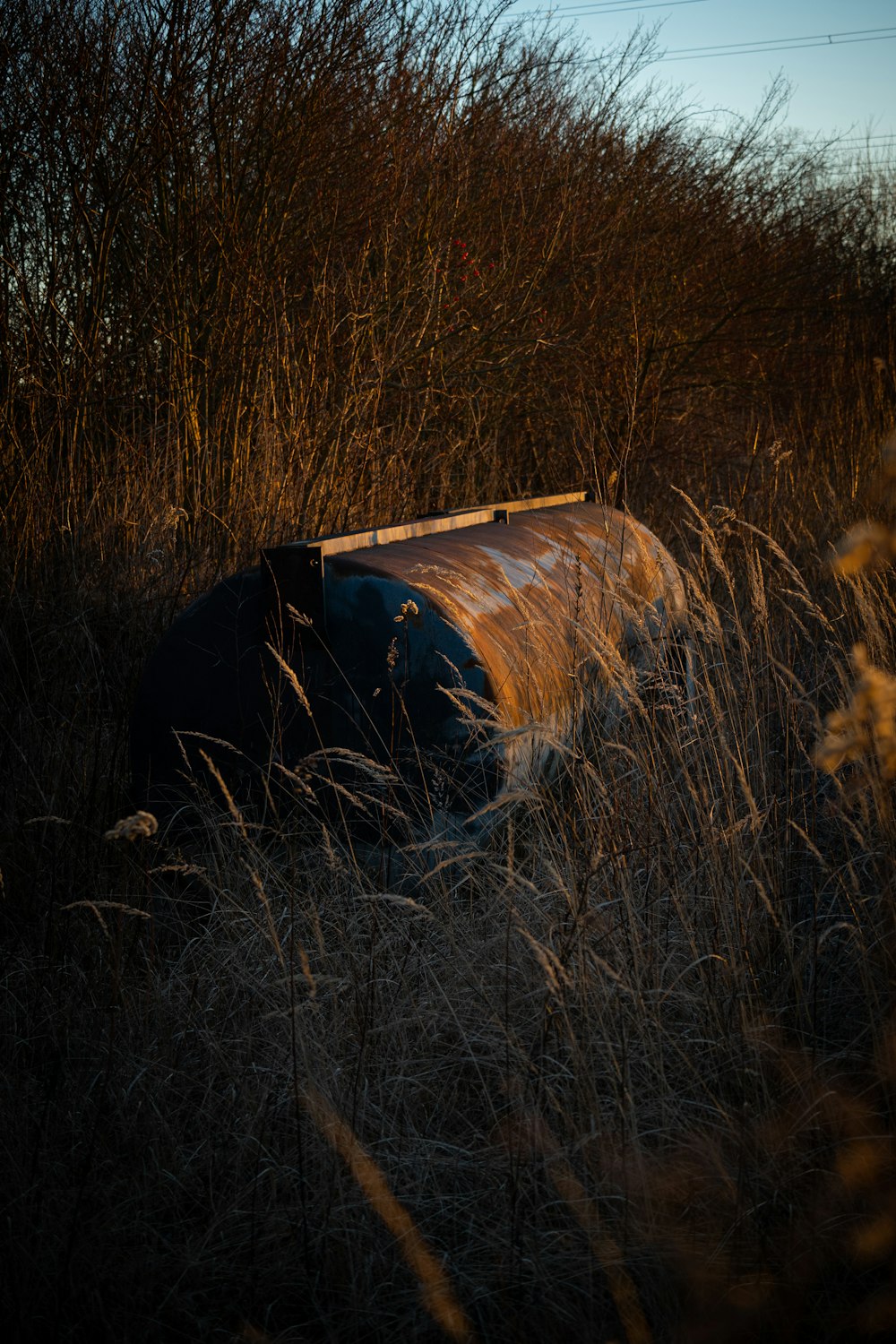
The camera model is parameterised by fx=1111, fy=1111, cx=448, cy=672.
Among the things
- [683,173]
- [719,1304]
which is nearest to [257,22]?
[683,173]

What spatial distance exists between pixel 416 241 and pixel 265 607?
5.02m

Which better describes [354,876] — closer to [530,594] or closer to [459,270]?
[530,594]

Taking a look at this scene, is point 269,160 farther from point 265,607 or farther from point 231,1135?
point 231,1135

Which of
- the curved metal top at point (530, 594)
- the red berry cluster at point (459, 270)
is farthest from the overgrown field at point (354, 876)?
the curved metal top at point (530, 594)

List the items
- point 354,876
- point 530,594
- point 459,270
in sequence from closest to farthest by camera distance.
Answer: point 354,876
point 530,594
point 459,270

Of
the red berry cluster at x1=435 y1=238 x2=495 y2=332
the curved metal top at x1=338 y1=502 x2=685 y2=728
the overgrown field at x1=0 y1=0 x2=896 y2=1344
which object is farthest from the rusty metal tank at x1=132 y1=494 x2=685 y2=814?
the red berry cluster at x1=435 y1=238 x2=495 y2=332

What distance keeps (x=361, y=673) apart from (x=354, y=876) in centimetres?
52

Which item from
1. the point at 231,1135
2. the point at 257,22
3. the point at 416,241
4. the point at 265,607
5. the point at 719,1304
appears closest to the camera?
the point at 719,1304

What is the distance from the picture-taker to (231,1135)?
201 cm

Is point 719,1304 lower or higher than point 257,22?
lower

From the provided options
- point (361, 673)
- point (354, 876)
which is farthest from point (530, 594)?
point (354, 876)

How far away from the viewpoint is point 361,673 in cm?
286

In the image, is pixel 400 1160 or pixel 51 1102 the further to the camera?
pixel 51 1102

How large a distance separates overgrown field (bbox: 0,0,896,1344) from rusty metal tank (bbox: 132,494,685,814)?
0.52 feet
